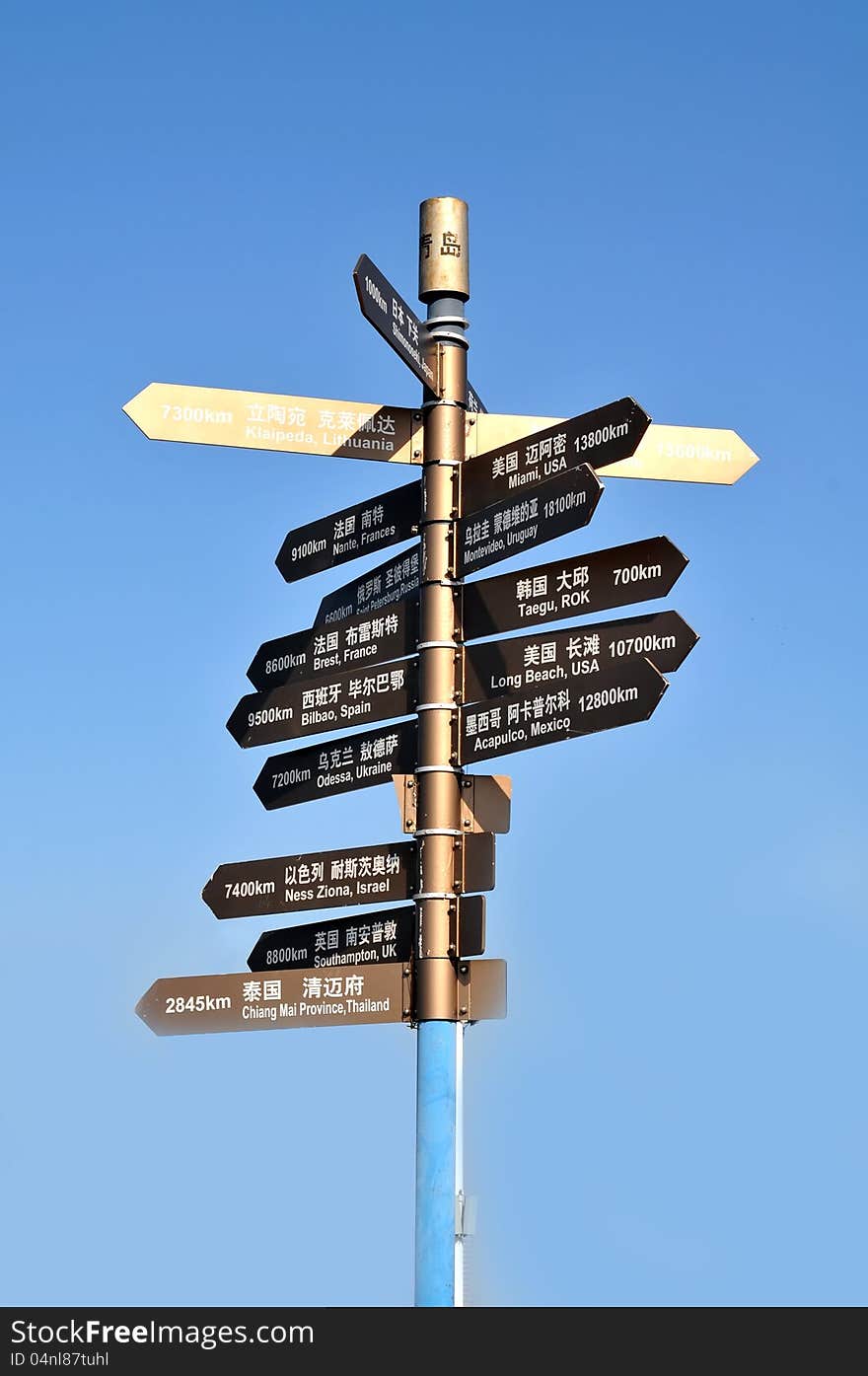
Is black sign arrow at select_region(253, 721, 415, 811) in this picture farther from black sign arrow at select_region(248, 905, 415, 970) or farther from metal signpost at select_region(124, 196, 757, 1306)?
black sign arrow at select_region(248, 905, 415, 970)

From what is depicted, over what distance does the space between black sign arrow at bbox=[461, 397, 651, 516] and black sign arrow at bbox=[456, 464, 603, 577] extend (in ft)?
0.43

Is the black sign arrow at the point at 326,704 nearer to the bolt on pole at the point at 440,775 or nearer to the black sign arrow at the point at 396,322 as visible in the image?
the bolt on pole at the point at 440,775

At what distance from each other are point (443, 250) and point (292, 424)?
136 centimetres

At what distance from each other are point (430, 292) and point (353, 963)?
12.8 ft

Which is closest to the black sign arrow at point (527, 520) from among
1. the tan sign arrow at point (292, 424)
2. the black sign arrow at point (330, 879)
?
the tan sign arrow at point (292, 424)

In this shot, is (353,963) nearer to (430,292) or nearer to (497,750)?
(497,750)

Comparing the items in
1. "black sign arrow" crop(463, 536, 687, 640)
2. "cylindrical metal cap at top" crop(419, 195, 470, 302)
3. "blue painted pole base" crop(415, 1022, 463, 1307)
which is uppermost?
"cylindrical metal cap at top" crop(419, 195, 470, 302)

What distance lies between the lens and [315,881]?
32.6ft

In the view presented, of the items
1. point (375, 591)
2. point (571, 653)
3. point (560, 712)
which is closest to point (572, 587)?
point (571, 653)

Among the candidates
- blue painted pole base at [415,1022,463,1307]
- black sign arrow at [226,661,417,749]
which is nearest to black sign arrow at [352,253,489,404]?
black sign arrow at [226,661,417,749]

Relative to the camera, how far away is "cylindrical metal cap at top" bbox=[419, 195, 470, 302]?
34.0ft
